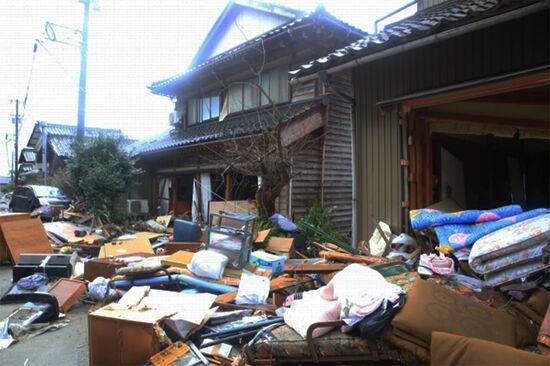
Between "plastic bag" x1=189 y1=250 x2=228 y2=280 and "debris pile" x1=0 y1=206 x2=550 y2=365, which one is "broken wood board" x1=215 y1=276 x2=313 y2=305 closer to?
"debris pile" x1=0 y1=206 x2=550 y2=365

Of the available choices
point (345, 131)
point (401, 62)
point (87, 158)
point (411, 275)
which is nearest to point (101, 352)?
point (411, 275)

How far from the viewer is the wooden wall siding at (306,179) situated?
27.3ft

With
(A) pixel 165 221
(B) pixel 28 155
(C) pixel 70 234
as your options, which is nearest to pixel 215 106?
(A) pixel 165 221

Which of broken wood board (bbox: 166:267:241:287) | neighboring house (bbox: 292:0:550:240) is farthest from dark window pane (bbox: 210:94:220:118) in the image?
broken wood board (bbox: 166:267:241:287)

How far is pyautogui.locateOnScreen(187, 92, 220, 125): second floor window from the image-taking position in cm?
1213

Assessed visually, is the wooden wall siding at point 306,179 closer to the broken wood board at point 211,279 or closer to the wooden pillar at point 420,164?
the wooden pillar at point 420,164

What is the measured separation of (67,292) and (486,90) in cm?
576

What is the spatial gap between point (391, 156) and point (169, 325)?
Result: 11.4ft

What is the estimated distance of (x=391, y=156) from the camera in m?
4.85

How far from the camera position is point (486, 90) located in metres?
3.86

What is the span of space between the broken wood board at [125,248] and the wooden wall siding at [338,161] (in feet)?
14.1

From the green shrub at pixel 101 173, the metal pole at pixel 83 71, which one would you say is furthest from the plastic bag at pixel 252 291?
the metal pole at pixel 83 71

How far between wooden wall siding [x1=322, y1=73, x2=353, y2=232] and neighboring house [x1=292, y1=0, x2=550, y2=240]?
328 centimetres

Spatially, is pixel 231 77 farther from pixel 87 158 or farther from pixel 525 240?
pixel 525 240
